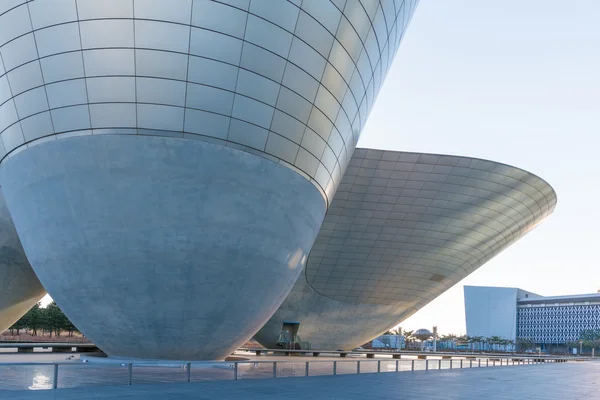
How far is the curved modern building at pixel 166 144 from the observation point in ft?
55.1

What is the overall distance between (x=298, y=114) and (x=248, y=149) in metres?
2.14

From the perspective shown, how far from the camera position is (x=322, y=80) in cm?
1912

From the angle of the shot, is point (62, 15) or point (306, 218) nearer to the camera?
point (62, 15)

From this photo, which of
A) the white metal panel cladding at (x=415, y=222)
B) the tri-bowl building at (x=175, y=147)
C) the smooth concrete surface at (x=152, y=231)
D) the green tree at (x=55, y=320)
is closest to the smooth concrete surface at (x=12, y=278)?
the smooth concrete surface at (x=152, y=231)

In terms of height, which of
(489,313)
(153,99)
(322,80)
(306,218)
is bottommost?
(489,313)

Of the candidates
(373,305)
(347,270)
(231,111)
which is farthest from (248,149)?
(373,305)

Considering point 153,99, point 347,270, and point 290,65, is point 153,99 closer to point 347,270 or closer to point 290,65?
point 290,65

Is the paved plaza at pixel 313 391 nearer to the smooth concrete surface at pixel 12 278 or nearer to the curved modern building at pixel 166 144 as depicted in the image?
the curved modern building at pixel 166 144

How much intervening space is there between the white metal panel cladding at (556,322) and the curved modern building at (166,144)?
164 meters

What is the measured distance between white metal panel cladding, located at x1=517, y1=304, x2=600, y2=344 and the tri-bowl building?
163 m

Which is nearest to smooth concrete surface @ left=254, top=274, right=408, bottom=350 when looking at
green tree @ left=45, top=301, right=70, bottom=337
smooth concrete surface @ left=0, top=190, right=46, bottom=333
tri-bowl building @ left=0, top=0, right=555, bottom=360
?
smooth concrete surface @ left=0, top=190, right=46, bottom=333

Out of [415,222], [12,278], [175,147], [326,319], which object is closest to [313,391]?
[175,147]

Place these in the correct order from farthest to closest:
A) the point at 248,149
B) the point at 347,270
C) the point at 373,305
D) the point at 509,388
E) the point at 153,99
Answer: the point at 373,305 < the point at 347,270 < the point at 248,149 < the point at 153,99 < the point at 509,388

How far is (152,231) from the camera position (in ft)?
59.2
